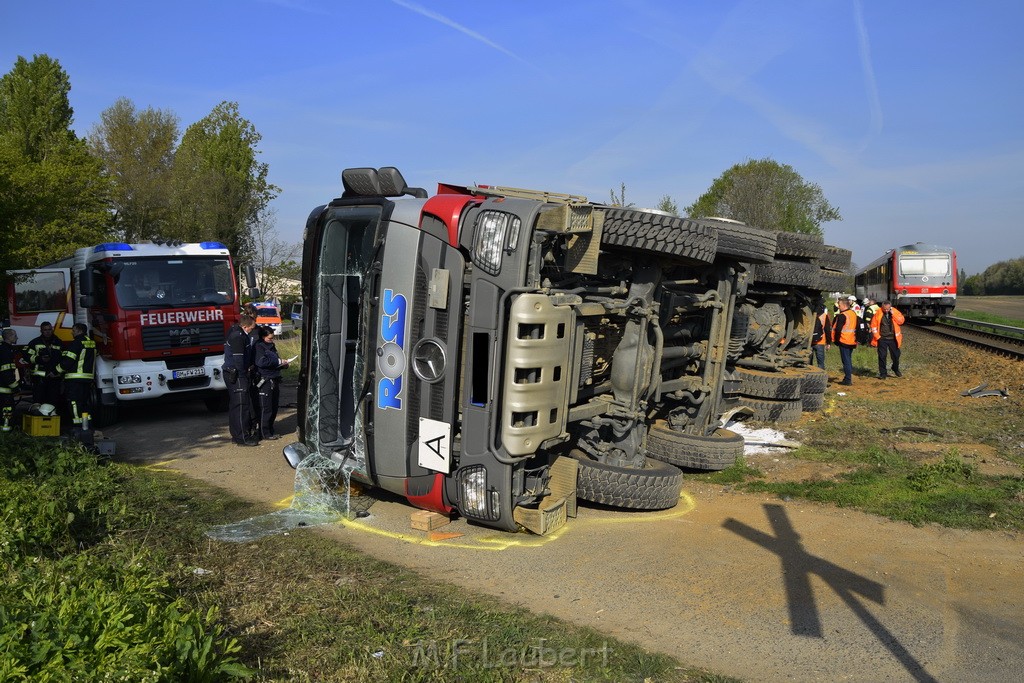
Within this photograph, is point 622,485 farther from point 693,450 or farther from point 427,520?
point 693,450

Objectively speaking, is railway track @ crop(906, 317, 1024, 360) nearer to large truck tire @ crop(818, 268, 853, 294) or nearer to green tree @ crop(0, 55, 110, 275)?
large truck tire @ crop(818, 268, 853, 294)

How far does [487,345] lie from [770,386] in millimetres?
5750

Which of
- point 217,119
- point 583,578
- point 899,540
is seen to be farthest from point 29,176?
point 217,119

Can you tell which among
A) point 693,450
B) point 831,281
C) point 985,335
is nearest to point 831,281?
point 831,281

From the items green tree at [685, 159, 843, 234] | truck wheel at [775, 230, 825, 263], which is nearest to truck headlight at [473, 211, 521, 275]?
truck wheel at [775, 230, 825, 263]

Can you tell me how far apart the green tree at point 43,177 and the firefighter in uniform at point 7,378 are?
936 mm

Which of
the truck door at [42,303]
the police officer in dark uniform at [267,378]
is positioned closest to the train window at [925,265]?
the police officer in dark uniform at [267,378]

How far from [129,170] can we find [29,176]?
16988 mm

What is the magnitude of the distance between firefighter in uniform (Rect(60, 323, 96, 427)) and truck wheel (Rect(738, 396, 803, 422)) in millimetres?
7927

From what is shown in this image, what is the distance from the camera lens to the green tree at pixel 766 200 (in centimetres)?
3438

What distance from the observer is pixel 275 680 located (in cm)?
338

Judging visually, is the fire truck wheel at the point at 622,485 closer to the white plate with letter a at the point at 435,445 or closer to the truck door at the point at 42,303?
the white plate with letter a at the point at 435,445

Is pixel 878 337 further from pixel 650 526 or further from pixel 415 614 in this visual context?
pixel 415 614

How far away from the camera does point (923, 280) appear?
103ft
